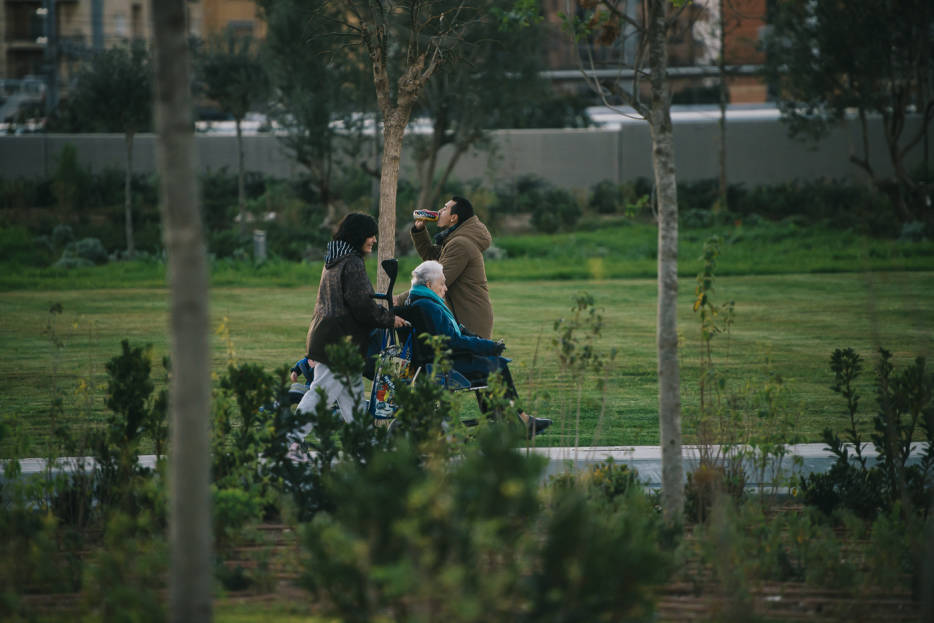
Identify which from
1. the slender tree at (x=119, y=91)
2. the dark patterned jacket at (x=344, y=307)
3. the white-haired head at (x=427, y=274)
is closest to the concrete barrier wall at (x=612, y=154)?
the slender tree at (x=119, y=91)

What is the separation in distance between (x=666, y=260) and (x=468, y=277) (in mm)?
3410

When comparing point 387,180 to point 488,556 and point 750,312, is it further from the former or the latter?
point 750,312

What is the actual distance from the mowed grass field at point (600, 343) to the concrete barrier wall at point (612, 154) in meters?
12.7

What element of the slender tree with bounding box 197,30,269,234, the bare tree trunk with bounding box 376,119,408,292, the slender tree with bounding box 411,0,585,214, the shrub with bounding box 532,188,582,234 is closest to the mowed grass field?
the bare tree trunk with bounding box 376,119,408,292

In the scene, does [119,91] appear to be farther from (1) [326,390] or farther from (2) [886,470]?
(2) [886,470]

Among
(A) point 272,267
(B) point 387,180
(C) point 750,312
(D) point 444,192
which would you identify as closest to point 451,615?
(B) point 387,180

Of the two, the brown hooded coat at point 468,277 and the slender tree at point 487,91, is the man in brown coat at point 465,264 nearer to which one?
the brown hooded coat at point 468,277

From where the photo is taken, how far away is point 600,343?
40.5 feet

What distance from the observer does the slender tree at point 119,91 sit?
22062 mm

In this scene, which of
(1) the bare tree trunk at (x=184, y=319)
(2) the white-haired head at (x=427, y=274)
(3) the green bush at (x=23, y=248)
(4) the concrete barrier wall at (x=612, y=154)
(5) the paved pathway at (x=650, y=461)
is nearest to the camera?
(1) the bare tree trunk at (x=184, y=319)

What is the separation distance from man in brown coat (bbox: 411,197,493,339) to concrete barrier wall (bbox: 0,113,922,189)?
22.9 meters

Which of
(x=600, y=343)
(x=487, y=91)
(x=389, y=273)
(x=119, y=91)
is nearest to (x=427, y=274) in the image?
(x=389, y=273)

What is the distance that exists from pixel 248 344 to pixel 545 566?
31.3ft

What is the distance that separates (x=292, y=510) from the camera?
16.2 feet
